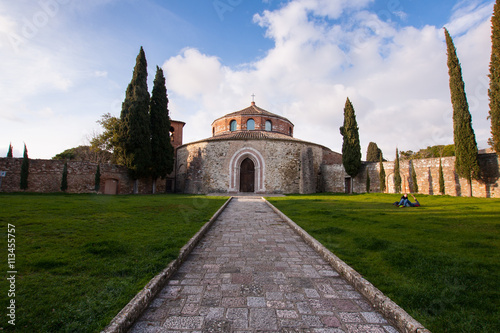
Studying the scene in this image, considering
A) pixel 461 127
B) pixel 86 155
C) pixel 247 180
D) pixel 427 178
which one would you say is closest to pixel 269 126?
pixel 247 180

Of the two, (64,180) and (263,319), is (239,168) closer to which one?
(64,180)

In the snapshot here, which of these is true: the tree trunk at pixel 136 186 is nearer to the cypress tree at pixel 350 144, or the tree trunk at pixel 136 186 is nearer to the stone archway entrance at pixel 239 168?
the stone archway entrance at pixel 239 168

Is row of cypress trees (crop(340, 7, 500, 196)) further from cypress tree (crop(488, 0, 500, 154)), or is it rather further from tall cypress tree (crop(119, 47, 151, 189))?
tall cypress tree (crop(119, 47, 151, 189))

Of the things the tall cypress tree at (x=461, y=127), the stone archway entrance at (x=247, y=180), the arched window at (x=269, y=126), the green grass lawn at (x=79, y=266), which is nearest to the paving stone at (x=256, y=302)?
the green grass lawn at (x=79, y=266)

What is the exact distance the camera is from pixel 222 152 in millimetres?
23141

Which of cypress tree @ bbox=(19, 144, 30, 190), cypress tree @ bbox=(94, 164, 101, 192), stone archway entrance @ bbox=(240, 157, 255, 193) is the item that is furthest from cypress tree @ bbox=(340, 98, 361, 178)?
cypress tree @ bbox=(19, 144, 30, 190)

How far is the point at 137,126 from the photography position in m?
20.5

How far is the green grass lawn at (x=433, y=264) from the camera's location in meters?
2.33

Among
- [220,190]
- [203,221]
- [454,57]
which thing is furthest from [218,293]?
[454,57]

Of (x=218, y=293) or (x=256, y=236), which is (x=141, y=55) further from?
(x=218, y=293)

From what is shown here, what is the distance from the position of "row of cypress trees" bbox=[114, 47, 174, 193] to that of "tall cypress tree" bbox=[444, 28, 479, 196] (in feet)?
78.0

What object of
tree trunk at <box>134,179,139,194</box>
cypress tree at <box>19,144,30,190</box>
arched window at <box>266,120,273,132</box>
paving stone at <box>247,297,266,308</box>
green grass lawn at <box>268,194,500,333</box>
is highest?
arched window at <box>266,120,273,132</box>

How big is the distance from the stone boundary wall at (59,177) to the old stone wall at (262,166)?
6820mm

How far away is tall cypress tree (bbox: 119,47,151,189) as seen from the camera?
20.5 m
